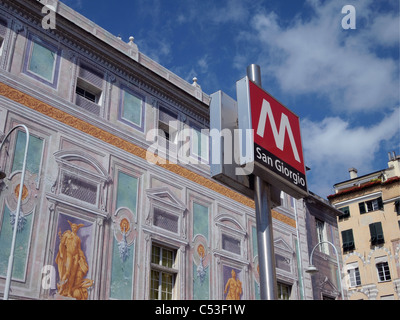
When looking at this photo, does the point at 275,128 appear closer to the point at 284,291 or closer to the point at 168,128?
the point at 168,128

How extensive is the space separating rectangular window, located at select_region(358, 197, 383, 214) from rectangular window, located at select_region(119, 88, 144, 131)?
102ft

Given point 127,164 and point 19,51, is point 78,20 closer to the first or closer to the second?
point 19,51

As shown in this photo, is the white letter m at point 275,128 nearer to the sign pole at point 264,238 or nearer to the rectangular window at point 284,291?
the sign pole at point 264,238

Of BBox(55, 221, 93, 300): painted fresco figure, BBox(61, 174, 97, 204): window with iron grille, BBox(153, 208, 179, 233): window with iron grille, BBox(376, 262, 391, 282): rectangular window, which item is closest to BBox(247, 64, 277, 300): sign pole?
BBox(55, 221, 93, 300): painted fresco figure

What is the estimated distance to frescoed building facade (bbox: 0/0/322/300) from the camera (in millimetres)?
15273

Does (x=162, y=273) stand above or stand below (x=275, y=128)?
above

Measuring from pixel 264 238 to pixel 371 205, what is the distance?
41.9 meters

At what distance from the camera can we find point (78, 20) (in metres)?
19.3

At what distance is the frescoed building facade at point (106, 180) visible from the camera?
15273mm

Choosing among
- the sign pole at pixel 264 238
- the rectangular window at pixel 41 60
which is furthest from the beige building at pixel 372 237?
the sign pole at pixel 264 238

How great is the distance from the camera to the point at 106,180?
57.6 feet

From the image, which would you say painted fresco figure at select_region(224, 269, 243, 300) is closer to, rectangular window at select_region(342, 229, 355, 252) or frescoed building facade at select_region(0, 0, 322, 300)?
frescoed building facade at select_region(0, 0, 322, 300)

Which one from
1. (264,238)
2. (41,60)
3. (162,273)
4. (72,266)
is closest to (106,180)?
(72,266)
